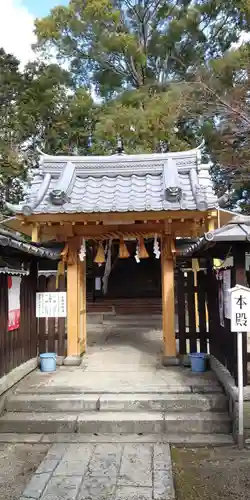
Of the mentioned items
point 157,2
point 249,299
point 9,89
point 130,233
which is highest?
point 157,2

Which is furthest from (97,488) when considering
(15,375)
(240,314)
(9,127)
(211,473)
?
(9,127)

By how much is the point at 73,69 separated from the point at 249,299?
20.9 metres

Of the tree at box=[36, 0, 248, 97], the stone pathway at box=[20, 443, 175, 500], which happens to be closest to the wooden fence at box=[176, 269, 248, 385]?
the stone pathway at box=[20, 443, 175, 500]

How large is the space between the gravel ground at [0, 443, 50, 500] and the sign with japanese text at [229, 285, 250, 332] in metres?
2.91

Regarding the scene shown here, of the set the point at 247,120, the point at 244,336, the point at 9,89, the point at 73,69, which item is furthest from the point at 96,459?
the point at 73,69

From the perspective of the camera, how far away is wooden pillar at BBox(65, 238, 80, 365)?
8.43 meters

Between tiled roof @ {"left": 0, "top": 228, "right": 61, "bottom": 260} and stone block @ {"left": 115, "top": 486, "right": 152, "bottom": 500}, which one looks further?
tiled roof @ {"left": 0, "top": 228, "right": 61, "bottom": 260}

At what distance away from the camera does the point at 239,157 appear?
1822 centimetres

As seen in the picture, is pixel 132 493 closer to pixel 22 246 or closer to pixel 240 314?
pixel 240 314

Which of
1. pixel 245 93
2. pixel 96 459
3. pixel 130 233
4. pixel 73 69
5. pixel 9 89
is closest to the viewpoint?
pixel 96 459

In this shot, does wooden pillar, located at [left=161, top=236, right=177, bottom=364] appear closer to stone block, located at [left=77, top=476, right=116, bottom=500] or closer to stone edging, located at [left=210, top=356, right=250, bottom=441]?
stone edging, located at [left=210, top=356, right=250, bottom=441]

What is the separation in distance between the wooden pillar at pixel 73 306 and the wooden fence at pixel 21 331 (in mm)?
672

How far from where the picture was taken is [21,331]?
24.5 feet

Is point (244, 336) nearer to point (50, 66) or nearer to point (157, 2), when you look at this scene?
point (50, 66)
